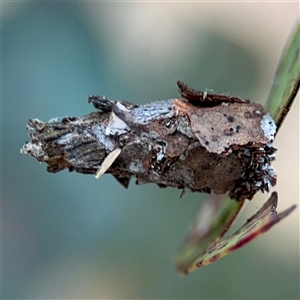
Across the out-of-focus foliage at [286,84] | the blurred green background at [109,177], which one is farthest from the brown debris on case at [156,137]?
the blurred green background at [109,177]

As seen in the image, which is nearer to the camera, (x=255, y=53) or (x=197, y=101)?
(x=197, y=101)

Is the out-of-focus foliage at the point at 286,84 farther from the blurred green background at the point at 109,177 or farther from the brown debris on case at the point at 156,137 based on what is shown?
the blurred green background at the point at 109,177

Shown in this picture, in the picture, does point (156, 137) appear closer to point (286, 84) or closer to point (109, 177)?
point (286, 84)

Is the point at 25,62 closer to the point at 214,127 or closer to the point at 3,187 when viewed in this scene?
the point at 3,187

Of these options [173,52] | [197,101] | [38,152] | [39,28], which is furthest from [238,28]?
[38,152]

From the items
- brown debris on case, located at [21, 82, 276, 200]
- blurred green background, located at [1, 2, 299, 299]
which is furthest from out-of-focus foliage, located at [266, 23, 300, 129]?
blurred green background, located at [1, 2, 299, 299]

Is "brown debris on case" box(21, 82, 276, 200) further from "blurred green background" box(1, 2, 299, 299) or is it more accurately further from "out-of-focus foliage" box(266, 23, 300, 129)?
"blurred green background" box(1, 2, 299, 299)
